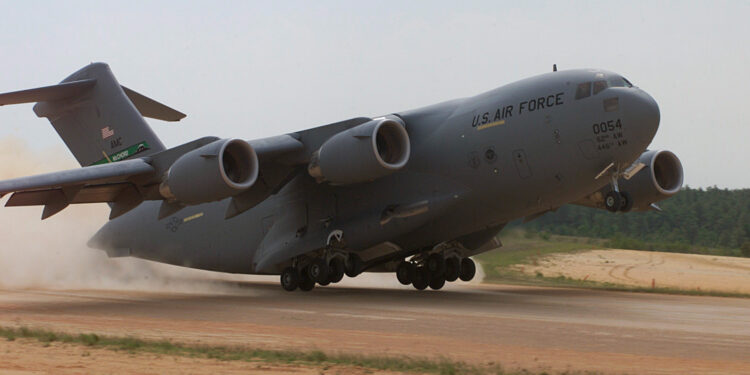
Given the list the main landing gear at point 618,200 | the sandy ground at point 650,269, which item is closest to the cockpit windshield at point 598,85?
the main landing gear at point 618,200

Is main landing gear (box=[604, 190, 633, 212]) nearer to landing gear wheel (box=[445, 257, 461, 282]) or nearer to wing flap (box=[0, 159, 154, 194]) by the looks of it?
landing gear wheel (box=[445, 257, 461, 282])

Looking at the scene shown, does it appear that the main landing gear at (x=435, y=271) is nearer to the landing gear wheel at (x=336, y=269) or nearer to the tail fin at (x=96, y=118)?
the landing gear wheel at (x=336, y=269)

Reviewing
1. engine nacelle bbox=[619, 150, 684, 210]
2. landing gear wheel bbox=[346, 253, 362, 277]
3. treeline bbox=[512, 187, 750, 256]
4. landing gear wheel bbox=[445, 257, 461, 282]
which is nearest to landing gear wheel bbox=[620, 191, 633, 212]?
engine nacelle bbox=[619, 150, 684, 210]

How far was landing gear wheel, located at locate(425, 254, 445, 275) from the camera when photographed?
65.9 ft

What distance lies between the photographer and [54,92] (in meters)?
20.8

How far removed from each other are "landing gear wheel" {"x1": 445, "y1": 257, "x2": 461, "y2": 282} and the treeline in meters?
21.7

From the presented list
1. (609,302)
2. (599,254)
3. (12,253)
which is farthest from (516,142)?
(599,254)

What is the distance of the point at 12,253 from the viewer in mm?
23625

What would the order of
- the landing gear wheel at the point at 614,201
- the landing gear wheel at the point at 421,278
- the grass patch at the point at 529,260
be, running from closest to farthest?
the landing gear wheel at the point at 614,201, the landing gear wheel at the point at 421,278, the grass patch at the point at 529,260

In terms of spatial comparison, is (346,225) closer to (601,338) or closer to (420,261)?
(420,261)

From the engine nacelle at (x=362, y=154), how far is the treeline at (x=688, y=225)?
994 inches

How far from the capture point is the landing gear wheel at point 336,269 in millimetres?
18141

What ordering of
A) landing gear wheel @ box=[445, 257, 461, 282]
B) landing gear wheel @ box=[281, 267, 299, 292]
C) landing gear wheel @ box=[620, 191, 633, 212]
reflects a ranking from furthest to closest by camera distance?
landing gear wheel @ box=[445, 257, 461, 282]
landing gear wheel @ box=[281, 267, 299, 292]
landing gear wheel @ box=[620, 191, 633, 212]

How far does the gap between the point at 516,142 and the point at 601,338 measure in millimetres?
5999
